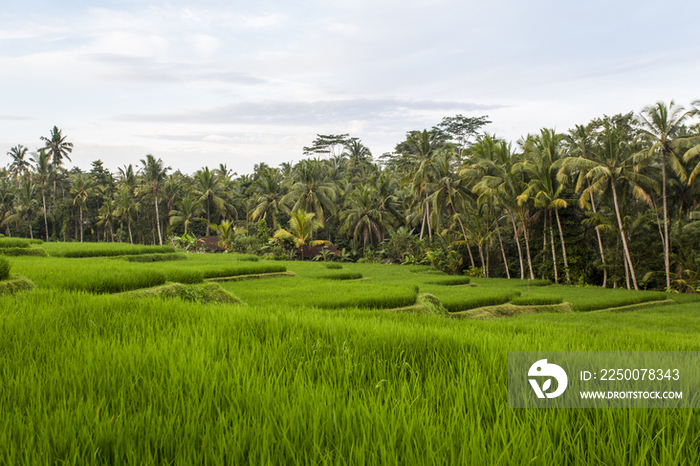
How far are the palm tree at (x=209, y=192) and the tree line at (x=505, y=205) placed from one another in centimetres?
15

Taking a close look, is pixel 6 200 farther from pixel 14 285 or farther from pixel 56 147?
pixel 14 285

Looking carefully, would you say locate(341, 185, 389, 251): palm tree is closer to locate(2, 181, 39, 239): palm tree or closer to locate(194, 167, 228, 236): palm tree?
locate(194, 167, 228, 236): palm tree

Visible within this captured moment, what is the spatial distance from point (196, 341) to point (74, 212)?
66722 mm

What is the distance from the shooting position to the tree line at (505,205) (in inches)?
829

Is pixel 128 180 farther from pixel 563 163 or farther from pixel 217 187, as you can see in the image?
pixel 563 163

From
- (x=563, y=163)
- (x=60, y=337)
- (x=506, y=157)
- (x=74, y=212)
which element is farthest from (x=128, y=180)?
(x=60, y=337)

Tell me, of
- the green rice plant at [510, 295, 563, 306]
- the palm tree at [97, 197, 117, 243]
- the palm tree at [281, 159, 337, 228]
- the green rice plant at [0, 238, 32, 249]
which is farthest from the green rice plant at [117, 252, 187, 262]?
the palm tree at [97, 197, 117, 243]

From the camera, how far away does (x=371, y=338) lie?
10.5ft

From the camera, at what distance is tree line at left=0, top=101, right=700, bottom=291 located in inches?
829

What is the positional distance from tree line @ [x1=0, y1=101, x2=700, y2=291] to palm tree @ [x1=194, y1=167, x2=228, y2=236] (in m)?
0.15

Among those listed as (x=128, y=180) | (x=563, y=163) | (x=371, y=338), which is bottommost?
(x=371, y=338)

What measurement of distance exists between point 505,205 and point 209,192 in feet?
107

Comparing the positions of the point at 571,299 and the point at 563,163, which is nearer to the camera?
the point at 571,299

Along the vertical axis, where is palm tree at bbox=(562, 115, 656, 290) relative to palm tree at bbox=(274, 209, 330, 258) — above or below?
above
